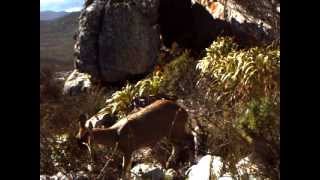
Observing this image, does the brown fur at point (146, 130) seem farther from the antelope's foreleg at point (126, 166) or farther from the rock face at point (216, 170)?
the rock face at point (216, 170)

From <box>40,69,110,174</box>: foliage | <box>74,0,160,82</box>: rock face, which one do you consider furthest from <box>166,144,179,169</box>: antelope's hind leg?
<box>74,0,160,82</box>: rock face

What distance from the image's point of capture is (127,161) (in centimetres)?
657

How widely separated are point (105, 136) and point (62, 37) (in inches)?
253

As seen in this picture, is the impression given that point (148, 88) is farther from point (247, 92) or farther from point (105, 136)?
point (105, 136)

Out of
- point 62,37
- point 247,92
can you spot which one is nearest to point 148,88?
point 247,92

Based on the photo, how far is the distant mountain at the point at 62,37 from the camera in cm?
994

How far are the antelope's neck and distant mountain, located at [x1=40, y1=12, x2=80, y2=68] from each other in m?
3.15

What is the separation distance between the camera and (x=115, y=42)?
1185 centimetres

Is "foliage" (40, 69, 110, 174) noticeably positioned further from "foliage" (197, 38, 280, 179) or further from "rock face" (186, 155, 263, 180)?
"foliage" (197, 38, 280, 179)

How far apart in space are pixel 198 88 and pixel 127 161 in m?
1.41

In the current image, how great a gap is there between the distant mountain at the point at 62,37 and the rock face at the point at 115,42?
1.14ft

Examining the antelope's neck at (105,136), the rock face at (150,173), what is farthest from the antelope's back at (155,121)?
the rock face at (150,173)
